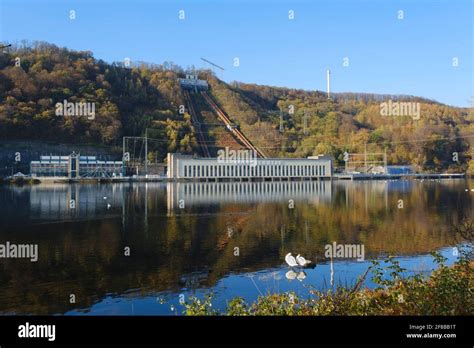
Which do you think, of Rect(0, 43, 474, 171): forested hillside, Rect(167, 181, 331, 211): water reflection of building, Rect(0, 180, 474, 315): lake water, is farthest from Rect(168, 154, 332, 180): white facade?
Rect(0, 180, 474, 315): lake water

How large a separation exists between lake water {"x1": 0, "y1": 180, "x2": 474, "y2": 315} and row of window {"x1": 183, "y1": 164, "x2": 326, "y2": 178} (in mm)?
49806

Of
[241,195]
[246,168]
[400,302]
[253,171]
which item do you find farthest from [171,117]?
[400,302]

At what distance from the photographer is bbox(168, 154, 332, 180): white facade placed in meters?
73.1

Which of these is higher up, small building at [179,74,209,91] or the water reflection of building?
small building at [179,74,209,91]

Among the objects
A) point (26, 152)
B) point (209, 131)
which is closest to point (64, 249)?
point (26, 152)

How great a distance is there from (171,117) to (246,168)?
2295 centimetres

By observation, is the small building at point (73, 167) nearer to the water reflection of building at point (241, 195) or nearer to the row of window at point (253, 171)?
the row of window at point (253, 171)

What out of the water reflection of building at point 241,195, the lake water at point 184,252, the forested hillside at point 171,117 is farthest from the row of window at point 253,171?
the lake water at point 184,252

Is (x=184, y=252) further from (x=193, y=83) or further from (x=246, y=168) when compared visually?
(x=193, y=83)

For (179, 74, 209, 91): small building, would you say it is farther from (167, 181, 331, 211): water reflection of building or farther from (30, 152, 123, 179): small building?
(167, 181, 331, 211): water reflection of building

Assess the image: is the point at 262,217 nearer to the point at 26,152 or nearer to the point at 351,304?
the point at 351,304

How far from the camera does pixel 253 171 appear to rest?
252 ft

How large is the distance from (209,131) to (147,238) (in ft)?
262

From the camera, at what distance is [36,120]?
2776 inches
